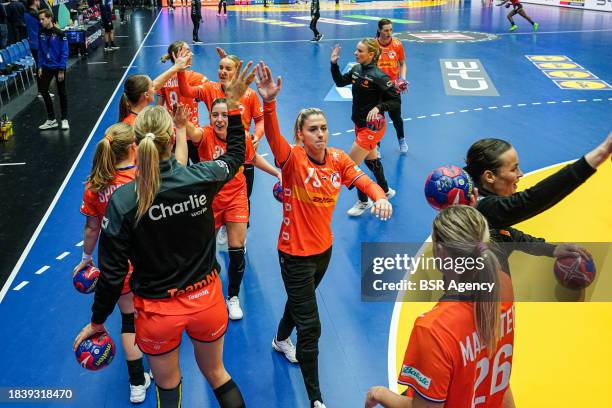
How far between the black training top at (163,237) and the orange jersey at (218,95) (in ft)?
10.2

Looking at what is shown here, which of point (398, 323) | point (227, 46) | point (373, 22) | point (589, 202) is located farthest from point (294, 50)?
point (398, 323)

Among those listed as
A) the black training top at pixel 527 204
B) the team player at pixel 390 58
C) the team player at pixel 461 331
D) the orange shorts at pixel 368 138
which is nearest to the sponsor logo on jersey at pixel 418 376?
the team player at pixel 461 331

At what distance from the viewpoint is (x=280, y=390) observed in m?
4.78

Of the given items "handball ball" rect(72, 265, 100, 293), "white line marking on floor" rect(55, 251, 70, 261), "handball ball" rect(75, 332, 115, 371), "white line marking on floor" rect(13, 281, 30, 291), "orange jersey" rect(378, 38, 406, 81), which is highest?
"orange jersey" rect(378, 38, 406, 81)

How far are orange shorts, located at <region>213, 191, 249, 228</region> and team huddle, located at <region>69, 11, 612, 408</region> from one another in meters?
0.01

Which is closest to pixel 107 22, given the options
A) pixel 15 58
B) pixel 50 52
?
pixel 15 58

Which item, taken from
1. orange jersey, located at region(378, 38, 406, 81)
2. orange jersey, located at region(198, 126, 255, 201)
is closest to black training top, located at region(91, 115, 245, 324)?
orange jersey, located at region(198, 126, 255, 201)

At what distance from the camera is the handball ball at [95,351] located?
3.67 metres

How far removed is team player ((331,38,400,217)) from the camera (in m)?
7.63

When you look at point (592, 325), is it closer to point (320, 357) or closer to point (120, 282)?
point (320, 357)

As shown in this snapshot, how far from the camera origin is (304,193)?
14.5 ft

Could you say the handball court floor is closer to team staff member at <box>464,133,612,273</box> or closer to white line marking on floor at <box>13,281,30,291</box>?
white line marking on floor at <box>13,281,30,291</box>

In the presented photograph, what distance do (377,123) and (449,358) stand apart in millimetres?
5391

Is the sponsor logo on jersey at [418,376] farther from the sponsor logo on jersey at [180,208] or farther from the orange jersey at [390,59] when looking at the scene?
the orange jersey at [390,59]
